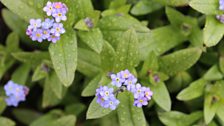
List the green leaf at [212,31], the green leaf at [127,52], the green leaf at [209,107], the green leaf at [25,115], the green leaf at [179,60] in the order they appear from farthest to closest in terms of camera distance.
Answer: the green leaf at [25,115] → the green leaf at [209,107] → the green leaf at [179,60] → the green leaf at [212,31] → the green leaf at [127,52]

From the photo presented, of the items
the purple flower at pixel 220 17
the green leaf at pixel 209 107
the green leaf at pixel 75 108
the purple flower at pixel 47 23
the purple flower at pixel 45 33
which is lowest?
the green leaf at pixel 75 108

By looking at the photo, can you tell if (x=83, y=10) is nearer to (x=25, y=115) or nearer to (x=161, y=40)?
(x=161, y=40)

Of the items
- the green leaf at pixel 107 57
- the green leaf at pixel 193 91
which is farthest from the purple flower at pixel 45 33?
the green leaf at pixel 193 91

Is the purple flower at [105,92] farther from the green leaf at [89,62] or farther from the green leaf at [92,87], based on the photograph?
the green leaf at [89,62]

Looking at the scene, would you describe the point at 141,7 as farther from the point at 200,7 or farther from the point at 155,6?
the point at 200,7

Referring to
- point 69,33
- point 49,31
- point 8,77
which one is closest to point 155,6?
point 69,33

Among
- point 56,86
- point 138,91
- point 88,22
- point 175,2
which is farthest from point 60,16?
point 175,2
